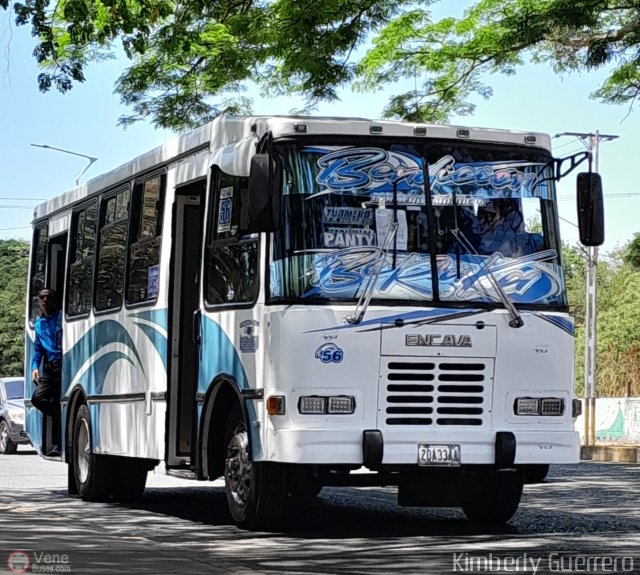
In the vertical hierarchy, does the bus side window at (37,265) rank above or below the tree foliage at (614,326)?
below

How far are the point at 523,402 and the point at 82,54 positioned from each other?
12.7m

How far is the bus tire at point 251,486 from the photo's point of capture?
12.6 metres

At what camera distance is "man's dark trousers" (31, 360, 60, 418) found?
18.7m

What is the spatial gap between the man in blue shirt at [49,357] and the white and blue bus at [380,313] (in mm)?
5093

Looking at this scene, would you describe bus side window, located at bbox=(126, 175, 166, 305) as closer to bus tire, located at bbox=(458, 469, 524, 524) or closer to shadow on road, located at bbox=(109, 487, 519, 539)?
shadow on road, located at bbox=(109, 487, 519, 539)

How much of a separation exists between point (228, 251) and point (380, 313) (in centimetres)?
156

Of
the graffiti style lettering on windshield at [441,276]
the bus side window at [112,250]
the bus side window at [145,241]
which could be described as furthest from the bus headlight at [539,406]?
the bus side window at [112,250]

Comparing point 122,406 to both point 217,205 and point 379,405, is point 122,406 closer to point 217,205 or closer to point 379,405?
point 217,205

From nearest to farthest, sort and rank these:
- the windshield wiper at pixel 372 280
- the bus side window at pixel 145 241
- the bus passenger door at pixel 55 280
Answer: the windshield wiper at pixel 372 280 < the bus side window at pixel 145 241 < the bus passenger door at pixel 55 280

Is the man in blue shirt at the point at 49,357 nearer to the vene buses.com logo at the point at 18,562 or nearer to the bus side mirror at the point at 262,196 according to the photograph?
the bus side mirror at the point at 262,196

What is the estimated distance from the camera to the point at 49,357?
18.9 meters

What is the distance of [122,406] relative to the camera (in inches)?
627

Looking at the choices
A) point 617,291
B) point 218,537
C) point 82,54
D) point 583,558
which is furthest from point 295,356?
point 617,291

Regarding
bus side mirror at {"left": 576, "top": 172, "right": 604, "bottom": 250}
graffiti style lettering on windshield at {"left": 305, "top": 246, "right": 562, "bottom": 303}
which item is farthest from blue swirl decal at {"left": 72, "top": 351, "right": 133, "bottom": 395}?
bus side mirror at {"left": 576, "top": 172, "right": 604, "bottom": 250}
